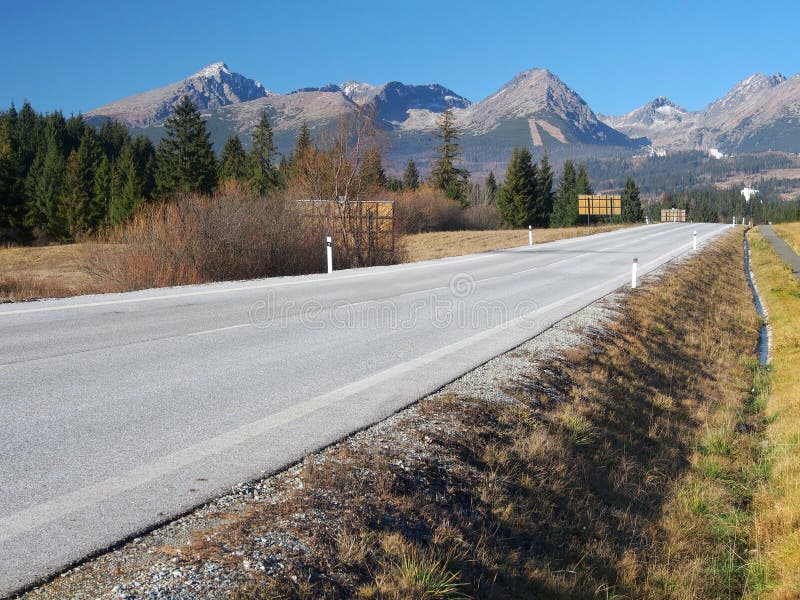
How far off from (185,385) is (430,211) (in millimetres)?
69178

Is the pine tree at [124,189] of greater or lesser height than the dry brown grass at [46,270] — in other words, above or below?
above

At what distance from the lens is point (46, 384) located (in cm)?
585

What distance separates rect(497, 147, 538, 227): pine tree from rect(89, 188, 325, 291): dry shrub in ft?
216

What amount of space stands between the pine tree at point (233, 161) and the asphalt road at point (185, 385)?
6626 centimetres

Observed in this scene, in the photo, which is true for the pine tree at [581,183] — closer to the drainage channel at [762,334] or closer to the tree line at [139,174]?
the tree line at [139,174]

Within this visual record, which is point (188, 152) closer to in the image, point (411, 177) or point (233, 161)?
point (233, 161)

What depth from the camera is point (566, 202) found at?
99562mm

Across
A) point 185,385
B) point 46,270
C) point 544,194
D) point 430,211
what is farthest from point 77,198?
point 185,385

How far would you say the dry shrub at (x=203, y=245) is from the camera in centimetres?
1593

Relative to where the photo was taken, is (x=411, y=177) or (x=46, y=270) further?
(x=411, y=177)

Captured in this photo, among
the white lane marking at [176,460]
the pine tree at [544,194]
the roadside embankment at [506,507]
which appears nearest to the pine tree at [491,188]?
the pine tree at [544,194]

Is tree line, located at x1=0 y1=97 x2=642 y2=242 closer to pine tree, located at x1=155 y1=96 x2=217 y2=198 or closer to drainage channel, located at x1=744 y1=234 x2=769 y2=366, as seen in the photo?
pine tree, located at x1=155 y1=96 x2=217 y2=198

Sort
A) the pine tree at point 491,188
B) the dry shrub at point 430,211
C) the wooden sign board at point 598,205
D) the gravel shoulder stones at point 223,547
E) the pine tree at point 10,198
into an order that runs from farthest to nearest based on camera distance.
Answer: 1. the pine tree at point 491,188
2. the wooden sign board at point 598,205
3. the dry shrub at point 430,211
4. the pine tree at point 10,198
5. the gravel shoulder stones at point 223,547

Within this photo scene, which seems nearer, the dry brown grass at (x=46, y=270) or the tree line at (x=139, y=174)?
the dry brown grass at (x=46, y=270)
